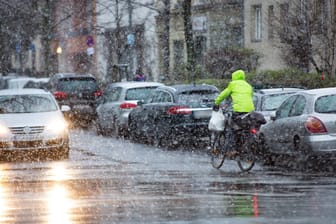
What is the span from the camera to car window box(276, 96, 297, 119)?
1820cm

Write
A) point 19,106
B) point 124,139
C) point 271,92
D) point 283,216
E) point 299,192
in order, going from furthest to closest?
point 124,139 < point 19,106 < point 271,92 < point 299,192 < point 283,216

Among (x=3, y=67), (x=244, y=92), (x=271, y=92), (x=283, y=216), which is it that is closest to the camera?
(x=283, y=216)

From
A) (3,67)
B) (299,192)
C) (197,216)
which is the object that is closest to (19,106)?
(299,192)

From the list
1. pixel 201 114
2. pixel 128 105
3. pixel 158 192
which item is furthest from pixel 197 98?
pixel 158 192

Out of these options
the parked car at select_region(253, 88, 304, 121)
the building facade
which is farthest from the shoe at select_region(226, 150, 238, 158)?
the building facade

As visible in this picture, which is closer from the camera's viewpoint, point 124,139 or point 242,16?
point 124,139

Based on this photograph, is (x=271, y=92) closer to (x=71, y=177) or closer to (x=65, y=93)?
(x=71, y=177)

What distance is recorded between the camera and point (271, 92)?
20.7 meters

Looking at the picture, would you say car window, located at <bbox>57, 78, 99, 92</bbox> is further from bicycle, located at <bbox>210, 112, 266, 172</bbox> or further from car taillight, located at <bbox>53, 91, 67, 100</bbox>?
bicycle, located at <bbox>210, 112, 266, 172</bbox>

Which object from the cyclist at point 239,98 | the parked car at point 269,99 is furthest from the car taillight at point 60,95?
the cyclist at point 239,98

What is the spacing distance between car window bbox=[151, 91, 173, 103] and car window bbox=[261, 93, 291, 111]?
3.63 m

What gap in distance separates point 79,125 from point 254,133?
57.9ft

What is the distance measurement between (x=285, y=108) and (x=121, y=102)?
32.4 feet

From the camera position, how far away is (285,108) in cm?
1838
